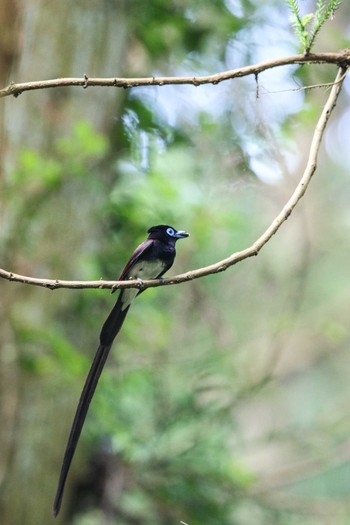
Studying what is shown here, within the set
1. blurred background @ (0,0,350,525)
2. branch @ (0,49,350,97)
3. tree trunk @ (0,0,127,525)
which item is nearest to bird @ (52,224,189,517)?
branch @ (0,49,350,97)

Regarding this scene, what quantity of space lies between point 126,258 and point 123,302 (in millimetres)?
2641

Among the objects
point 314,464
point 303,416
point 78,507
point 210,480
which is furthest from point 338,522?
point 303,416

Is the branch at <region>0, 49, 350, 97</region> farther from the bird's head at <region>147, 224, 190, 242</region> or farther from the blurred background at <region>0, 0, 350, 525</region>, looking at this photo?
A: the blurred background at <region>0, 0, 350, 525</region>

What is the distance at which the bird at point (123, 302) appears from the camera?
1.33 meters

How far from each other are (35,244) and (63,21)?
1180 millimetres

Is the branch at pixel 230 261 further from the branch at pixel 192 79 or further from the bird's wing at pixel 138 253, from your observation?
the bird's wing at pixel 138 253

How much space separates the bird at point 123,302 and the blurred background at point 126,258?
1330 mm

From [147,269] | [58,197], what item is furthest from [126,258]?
[147,269]

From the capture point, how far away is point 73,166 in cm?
354

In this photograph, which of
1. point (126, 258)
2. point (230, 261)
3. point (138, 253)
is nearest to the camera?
point (230, 261)

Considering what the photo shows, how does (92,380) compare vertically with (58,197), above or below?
below

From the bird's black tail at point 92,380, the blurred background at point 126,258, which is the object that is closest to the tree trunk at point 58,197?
the blurred background at point 126,258

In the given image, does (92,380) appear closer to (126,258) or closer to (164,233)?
(164,233)

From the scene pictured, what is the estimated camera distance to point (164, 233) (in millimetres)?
1446
